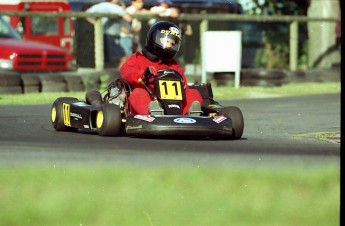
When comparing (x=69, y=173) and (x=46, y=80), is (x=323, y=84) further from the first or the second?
(x=69, y=173)

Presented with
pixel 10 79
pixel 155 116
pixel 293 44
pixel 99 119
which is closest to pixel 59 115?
pixel 99 119

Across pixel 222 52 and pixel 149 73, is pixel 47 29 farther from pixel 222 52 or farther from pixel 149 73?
pixel 149 73

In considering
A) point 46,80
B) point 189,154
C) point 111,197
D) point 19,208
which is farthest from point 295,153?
point 46,80

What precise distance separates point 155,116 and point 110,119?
1.45ft

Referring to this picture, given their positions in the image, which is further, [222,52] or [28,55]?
[222,52]

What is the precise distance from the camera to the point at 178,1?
82.2ft

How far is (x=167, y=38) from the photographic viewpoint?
12055 millimetres

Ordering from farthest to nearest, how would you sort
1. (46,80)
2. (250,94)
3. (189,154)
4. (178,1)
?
(178,1) < (250,94) < (46,80) < (189,154)

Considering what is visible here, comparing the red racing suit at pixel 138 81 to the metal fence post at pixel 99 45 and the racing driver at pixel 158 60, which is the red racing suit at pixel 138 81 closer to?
the racing driver at pixel 158 60

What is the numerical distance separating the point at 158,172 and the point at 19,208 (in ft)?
5.97

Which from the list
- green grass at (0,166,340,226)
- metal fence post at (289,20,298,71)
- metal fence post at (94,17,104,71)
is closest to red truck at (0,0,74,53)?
metal fence post at (94,17,104,71)

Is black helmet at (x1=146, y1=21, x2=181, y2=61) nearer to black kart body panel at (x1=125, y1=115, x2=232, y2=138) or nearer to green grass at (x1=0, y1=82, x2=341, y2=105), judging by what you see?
black kart body panel at (x1=125, y1=115, x2=232, y2=138)

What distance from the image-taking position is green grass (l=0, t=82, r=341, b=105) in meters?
17.1

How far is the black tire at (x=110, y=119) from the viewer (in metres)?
11.3
